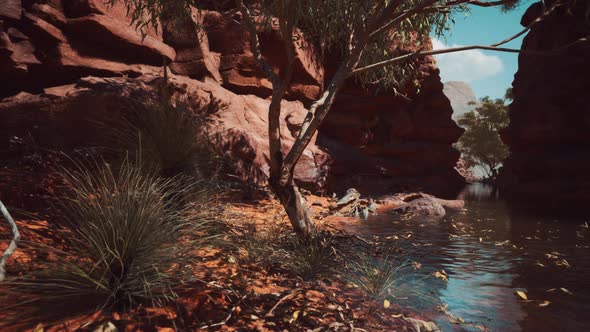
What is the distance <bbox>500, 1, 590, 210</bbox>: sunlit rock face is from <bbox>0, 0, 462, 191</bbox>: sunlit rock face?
9.24 m

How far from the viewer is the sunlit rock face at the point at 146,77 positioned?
817 cm

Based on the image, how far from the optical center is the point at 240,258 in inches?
150

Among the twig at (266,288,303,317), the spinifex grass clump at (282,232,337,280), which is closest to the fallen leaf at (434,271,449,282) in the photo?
the spinifex grass clump at (282,232,337,280)

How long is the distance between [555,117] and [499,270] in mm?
18515

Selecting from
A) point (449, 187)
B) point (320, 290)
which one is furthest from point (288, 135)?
point (449, 187)

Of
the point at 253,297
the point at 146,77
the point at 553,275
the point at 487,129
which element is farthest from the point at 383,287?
the point at 487,129

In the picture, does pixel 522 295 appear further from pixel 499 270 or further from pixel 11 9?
pixel 11 9

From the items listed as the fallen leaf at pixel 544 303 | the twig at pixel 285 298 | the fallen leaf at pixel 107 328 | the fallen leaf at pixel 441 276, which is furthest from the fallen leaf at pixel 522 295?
the fallen leaf at pixel 107 328

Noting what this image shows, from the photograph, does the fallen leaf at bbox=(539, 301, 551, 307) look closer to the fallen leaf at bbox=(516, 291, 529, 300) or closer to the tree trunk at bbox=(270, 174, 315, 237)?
the fallen leaf at bbox=(516, 291, 529, 300)

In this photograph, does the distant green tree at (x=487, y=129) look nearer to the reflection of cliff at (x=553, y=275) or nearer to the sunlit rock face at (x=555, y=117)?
the sunlit rock face at (x=555, y=117)

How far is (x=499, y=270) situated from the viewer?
5.43 m

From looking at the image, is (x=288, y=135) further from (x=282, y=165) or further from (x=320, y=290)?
(x=320, y=290)

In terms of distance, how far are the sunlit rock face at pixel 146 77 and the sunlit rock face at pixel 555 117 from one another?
924 cm

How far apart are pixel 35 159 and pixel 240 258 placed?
541cm
